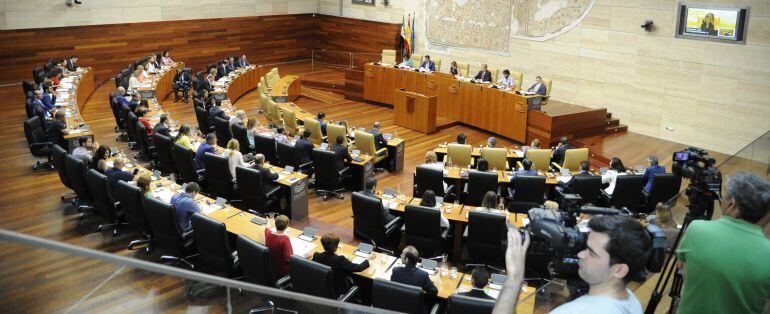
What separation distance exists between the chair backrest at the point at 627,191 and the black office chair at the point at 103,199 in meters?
7.00

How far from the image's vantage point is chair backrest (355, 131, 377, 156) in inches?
437

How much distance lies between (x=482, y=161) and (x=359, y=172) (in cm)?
232

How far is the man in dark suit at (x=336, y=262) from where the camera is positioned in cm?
627

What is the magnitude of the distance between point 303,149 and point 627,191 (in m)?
5.16

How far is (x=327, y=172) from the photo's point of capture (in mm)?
10180

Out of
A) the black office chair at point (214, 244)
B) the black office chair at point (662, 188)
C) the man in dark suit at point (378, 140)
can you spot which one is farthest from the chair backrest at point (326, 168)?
the black office chair at point (662, 188)

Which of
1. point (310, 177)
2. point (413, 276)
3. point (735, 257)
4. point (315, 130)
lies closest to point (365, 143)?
point (310, 177)

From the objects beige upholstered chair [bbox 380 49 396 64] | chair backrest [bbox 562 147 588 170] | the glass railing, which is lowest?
chair backrest [bbox 562 147 588 170]

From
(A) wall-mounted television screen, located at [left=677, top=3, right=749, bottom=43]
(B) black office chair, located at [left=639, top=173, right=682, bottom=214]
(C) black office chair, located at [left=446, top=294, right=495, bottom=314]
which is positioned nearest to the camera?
(C) black office chair, located at [left=446, top=294, right=495, bottom=314]

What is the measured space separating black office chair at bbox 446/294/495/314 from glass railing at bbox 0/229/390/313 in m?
2.33

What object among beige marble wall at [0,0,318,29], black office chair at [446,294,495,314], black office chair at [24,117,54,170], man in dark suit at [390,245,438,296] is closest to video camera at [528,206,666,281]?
black office chair at [446,294,495,314]

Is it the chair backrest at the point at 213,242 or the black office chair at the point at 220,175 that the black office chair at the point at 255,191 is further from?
the chair backrest at the point at 213,242

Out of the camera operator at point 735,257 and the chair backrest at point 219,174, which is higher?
the camera operator at point 735,257

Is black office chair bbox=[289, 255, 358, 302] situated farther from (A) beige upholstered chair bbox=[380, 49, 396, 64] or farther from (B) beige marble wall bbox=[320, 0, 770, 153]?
(A) beige upholstered chair bbox=[380, 49, 396, 64]
